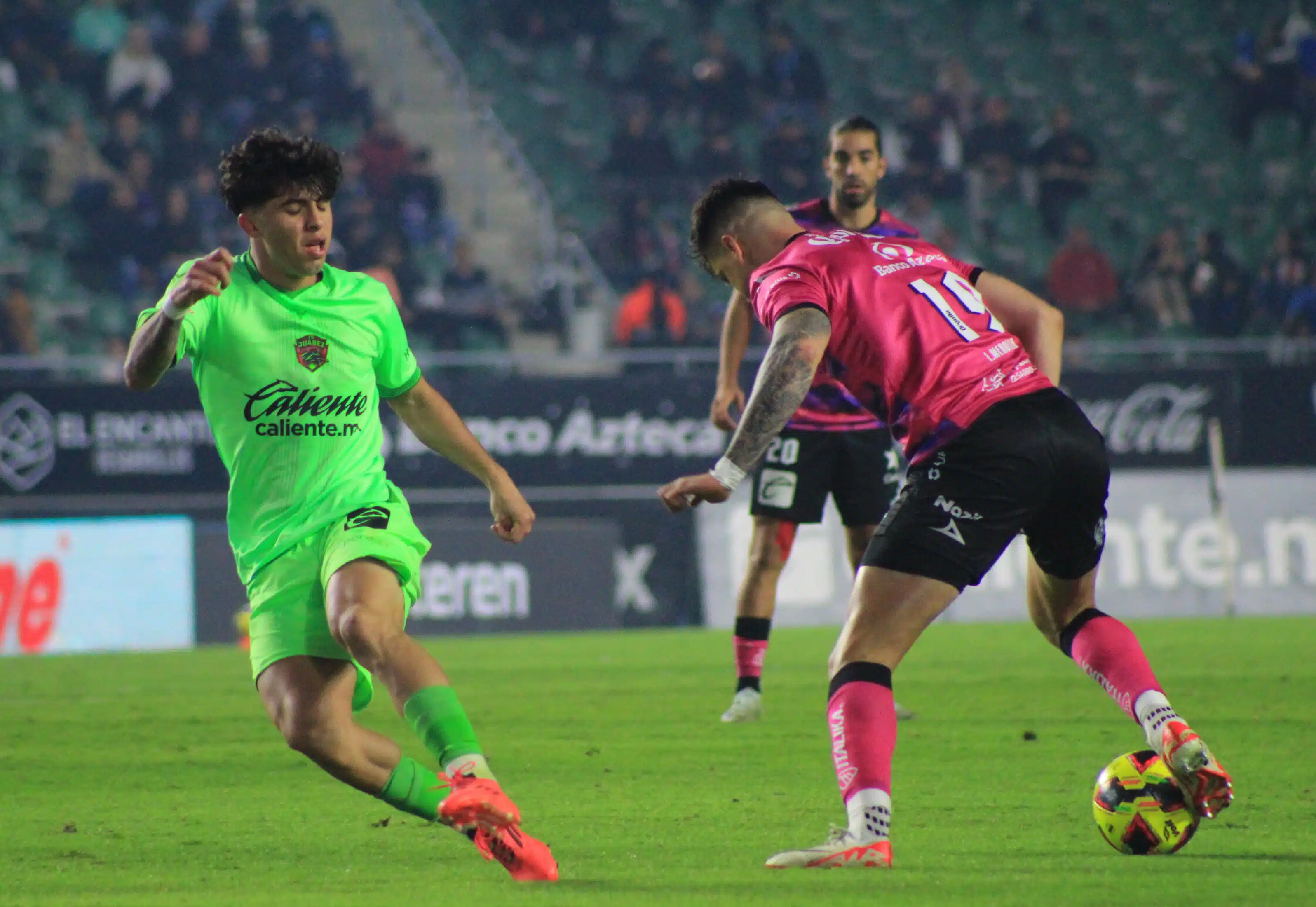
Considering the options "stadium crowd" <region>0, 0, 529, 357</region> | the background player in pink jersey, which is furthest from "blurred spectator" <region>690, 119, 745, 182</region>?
the background player in pink jersey

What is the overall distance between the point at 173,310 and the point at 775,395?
4.96 ft

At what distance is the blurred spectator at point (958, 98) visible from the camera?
2066cm

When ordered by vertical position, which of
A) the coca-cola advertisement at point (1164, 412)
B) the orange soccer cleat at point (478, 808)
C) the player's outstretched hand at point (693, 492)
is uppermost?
the player's outstretched hand at point (693, 492)

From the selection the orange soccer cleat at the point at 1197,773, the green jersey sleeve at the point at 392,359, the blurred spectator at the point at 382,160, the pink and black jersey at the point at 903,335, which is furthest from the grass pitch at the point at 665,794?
the blurred spectator at the point at 382,160

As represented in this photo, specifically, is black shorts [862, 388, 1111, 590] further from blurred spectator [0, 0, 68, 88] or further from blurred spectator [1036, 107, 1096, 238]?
blurred spectator [0, 0, 68, 88]

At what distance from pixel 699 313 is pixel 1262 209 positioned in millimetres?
7363

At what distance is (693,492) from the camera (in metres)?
4.19

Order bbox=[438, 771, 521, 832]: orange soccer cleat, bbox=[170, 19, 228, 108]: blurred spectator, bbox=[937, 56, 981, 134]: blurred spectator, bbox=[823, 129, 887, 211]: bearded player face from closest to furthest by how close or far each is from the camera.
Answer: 1. bbox=[438, 771, 521, 832]: orange soccer cleat
2. bbox=[823, 129, 887, 211]: bearded player face
3. bbox=[170, 19, 228, 108]: blurred spectator
4. bbox=[937, 56, 981, 134]: blurred spectator

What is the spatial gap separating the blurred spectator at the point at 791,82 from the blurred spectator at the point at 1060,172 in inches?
106

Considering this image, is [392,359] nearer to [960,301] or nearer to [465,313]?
[960,301]

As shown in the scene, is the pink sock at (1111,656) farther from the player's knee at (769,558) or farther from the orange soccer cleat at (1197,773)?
the player's knee at (769,558)

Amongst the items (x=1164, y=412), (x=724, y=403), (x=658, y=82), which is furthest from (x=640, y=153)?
(x=724, y=403)

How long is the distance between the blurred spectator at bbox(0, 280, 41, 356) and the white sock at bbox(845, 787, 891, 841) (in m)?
A: 13.6

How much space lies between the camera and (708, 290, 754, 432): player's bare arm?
808 cm
